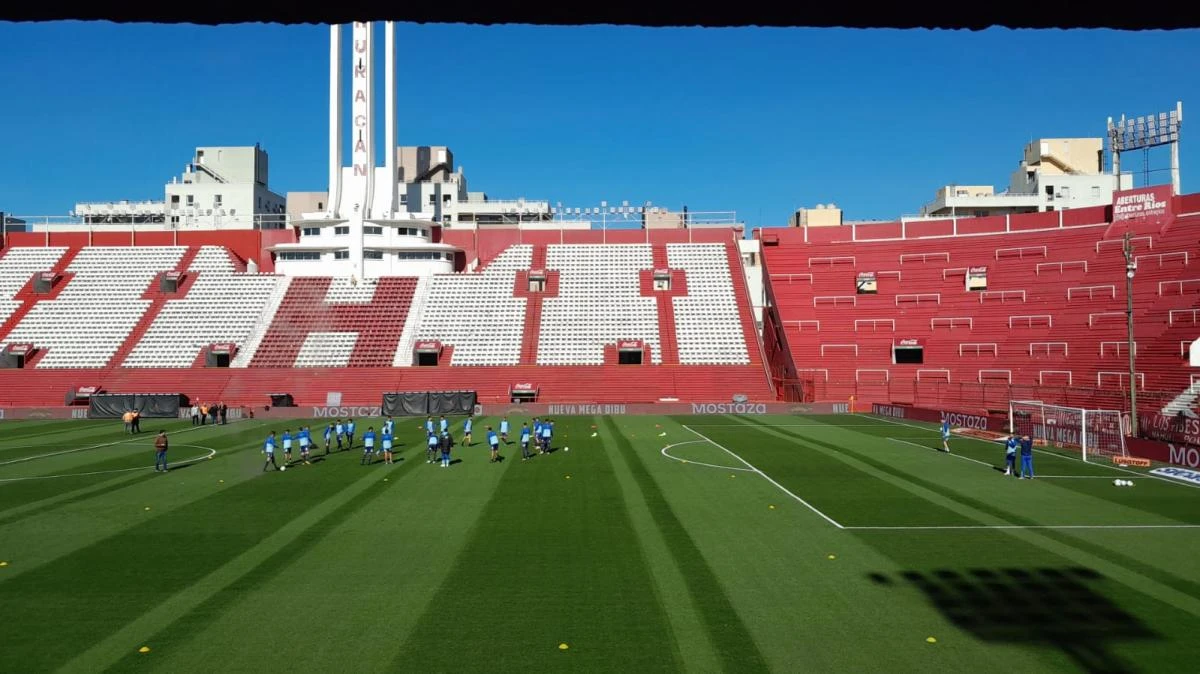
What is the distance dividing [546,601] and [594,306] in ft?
160

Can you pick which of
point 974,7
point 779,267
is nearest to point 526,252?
point 779,267

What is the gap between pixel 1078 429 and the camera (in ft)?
107

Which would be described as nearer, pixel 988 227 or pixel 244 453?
pixel 244 453

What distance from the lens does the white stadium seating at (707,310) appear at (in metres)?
56.4

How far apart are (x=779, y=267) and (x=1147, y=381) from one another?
25.8 metres

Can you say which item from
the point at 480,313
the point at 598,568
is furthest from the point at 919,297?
the point at 598,568

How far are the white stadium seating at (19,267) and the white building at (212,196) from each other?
2105 centimetres

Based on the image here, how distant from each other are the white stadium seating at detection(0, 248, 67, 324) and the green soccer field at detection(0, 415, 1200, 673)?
42.5 m

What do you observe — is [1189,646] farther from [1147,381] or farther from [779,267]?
[779,267]

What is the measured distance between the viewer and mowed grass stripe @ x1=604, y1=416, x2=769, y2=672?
11.0m

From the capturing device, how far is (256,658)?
11.0 metres

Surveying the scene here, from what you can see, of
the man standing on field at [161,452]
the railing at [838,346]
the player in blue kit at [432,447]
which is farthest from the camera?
the railing at [838,346]

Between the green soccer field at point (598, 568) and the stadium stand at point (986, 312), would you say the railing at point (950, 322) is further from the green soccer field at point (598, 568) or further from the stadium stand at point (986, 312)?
the green soccer field at point (598, 568)

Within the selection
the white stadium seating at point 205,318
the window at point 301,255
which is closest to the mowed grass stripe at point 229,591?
the white stadium seating at point 205,318
